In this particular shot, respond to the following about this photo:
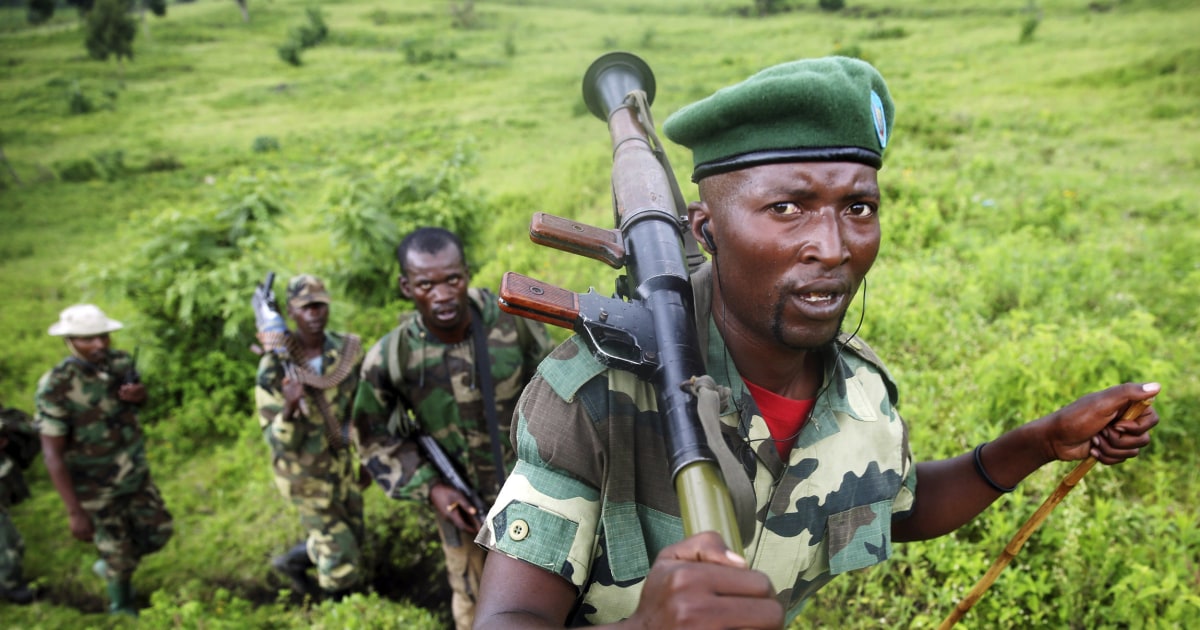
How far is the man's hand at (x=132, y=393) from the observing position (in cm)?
477

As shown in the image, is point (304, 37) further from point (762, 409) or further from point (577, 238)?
point (762, 409)

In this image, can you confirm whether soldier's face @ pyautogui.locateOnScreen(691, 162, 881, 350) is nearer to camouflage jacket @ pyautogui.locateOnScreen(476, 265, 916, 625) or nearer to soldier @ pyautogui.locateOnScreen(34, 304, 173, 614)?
camouflage jacket @ pyautogui.locateOnScreen(476, 265, 916, 625)

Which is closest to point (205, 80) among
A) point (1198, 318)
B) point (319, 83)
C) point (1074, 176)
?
point (319, 83)

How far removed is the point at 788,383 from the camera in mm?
1638

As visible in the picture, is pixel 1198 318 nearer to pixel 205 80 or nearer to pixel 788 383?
pixel 788 383

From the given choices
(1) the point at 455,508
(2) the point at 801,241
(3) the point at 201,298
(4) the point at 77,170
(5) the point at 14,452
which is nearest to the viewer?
(2) the point at 801,241

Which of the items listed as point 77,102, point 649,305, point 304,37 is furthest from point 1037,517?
point 304,37

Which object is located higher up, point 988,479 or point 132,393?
point 988,479

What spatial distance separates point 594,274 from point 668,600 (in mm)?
6276

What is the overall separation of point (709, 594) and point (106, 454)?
5.29 m

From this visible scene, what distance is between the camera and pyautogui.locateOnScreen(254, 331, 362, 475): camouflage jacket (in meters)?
4.24

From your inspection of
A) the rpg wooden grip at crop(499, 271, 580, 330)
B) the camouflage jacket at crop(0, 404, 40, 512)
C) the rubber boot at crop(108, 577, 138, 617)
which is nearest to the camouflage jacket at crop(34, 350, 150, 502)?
the camouflage jacket at crop(0, 404, 40, 512)

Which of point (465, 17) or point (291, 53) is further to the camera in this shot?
point (465, 17)

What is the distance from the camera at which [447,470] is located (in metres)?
3.51
